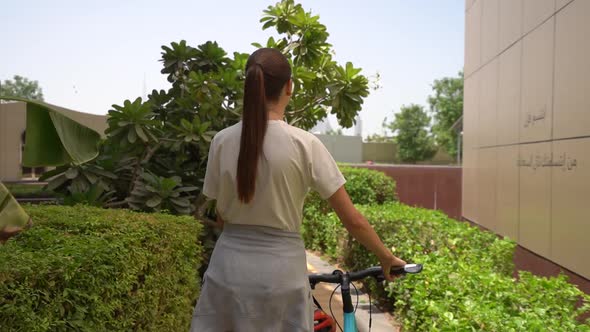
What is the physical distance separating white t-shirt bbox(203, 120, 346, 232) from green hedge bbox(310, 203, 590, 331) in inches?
74.3

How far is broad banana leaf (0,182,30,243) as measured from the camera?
2.27m

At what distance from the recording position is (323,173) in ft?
6.44

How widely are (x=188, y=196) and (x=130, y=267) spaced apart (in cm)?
239

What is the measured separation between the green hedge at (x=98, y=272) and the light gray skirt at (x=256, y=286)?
60 cm

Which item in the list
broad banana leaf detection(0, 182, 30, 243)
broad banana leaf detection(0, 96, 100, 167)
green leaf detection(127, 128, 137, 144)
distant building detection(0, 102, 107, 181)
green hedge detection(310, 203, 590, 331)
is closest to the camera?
broad banana leaf detection(0, 182, 30, 243)

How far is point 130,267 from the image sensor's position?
286cm

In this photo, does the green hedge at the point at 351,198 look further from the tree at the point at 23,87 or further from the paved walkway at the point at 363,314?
the tree at the point at 23,87

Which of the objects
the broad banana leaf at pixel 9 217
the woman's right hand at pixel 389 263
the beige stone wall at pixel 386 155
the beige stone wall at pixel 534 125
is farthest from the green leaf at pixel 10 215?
the beige stone wall at pixel 386 155

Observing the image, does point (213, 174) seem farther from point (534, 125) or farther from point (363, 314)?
point (534, 125)

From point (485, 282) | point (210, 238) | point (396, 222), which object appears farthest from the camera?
point (396, 222)

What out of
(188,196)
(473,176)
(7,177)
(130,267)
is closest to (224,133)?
(130,267)

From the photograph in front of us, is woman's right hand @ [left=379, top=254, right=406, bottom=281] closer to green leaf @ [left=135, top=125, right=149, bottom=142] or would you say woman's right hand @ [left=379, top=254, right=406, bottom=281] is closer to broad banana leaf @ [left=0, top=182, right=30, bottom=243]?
broad banana leaf @ [left=0, top=182, right=30, bottom=243]

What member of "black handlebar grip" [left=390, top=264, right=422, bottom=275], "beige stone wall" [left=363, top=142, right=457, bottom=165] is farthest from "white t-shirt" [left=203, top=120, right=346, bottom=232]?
"beige stone wall" [left=363, top=142, right=457, bottom=165]

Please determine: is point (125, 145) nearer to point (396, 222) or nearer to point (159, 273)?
point (159, 273)
